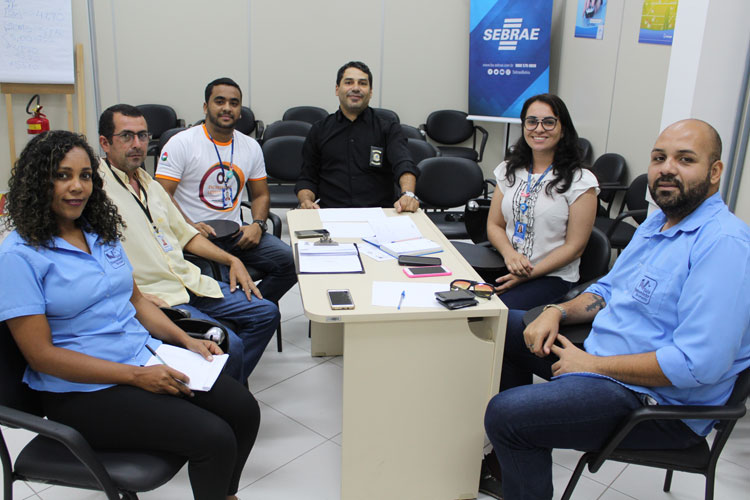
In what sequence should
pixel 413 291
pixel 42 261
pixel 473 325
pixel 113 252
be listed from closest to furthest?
pixel 42 261 < pixel 113 252 < pixel 413 291 < pixel 473 325

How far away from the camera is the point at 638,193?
398 cm

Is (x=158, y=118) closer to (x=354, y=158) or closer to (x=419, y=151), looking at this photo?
(x=419, y=151)

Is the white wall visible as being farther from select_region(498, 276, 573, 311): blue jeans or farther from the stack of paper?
the stack of paper

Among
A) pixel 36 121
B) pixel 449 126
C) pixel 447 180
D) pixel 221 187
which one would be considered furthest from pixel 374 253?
pixel 36 121

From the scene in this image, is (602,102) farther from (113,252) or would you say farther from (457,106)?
(113,252)

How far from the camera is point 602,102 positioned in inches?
184

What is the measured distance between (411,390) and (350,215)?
119 centimetres

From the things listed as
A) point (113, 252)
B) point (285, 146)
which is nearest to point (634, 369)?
point (113, 252)

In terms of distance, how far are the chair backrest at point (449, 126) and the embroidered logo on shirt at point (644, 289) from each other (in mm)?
4751

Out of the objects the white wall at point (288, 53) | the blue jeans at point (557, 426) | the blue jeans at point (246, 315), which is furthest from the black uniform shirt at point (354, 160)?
the white wall at point (288, 53)

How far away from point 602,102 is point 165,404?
4.16 m

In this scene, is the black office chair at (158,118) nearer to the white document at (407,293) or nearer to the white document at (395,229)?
the white document at (395,229)

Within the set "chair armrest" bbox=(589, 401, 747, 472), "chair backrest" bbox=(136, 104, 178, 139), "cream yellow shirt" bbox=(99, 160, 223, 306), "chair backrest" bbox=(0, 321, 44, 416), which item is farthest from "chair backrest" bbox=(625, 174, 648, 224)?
"chair backrest" bbox=(136, 104, 178, 139)

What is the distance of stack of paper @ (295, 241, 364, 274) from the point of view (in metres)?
2.16
